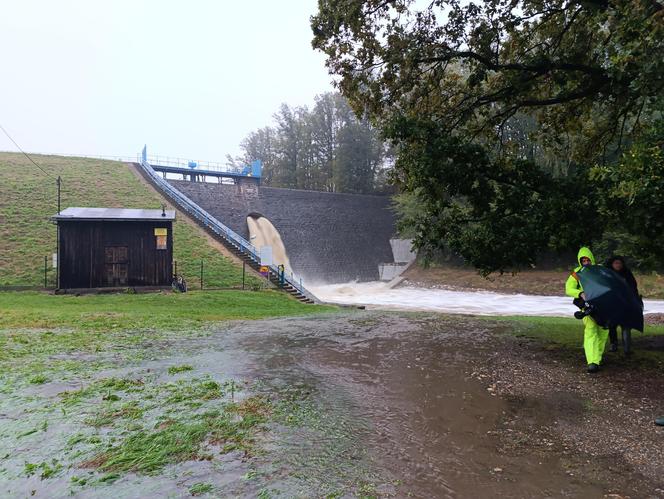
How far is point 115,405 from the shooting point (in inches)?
180

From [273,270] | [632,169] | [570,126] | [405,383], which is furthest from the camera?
[273,270]

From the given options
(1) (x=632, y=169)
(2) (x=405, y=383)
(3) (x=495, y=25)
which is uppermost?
(3) (x=495, y=25)

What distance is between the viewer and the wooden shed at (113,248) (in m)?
16.9

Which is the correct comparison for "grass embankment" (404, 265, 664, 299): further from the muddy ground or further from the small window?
the muddy ground

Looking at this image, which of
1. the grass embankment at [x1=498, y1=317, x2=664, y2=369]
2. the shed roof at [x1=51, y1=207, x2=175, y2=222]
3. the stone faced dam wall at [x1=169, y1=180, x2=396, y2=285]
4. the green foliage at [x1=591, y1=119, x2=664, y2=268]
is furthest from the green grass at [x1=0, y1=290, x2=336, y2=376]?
the stone faced dam wall at [x1=169, y1=180, x2=396, y2=285]

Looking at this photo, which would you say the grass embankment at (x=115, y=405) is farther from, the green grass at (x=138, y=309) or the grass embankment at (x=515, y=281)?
the grass embankment at (x=515, y=281)

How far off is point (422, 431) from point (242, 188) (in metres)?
A: 31.9

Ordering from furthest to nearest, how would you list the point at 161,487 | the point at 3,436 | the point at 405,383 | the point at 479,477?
the point at 405,383 → the point at 3,436 → the point at 479,477 → the point at 161,487

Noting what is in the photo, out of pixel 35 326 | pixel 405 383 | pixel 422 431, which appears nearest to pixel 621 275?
pixel 405 383

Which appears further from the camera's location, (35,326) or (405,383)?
(35,326)

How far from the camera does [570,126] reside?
10602 mm

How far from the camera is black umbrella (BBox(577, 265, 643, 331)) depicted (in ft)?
19.0

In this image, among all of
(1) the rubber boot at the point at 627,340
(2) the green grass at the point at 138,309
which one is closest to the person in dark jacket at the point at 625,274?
(1) the rubber boot at the point at 627,340

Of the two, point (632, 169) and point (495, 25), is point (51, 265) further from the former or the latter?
point (632, 169)
